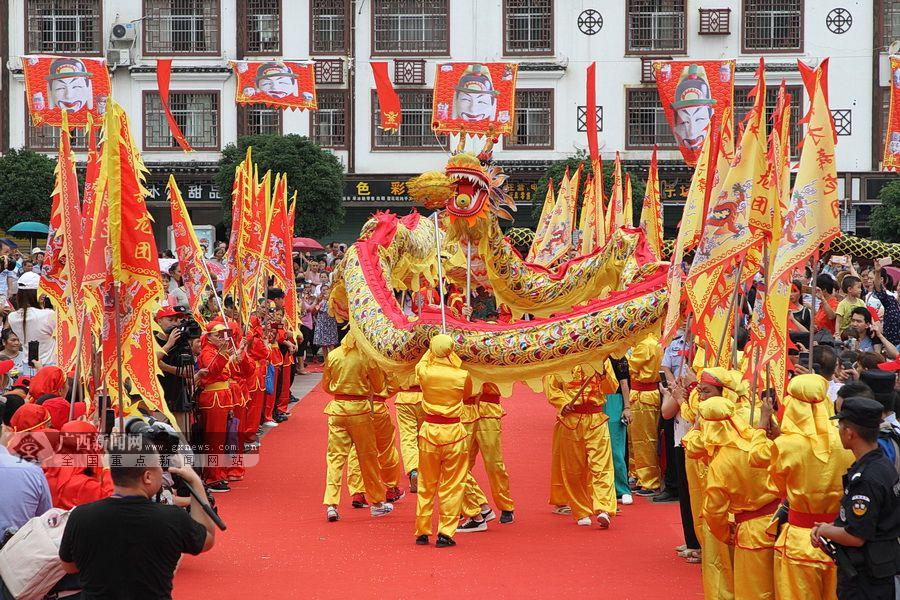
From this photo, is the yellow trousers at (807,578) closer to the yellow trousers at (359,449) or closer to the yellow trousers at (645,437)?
the yellow trousers at (359,449)

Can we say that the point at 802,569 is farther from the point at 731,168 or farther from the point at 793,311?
the point at 793,311

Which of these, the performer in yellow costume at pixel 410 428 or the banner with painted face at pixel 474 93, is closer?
the performer in yellow costume at pixel 410 428

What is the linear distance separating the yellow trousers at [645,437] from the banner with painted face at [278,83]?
13.5 metres

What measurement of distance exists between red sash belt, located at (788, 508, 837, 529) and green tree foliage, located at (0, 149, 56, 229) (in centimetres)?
2312

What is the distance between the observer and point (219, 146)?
3033cm

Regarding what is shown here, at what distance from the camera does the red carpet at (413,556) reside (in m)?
7.25

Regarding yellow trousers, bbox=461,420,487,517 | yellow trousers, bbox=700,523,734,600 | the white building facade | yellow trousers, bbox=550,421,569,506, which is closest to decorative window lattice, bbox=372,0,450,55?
the white building facade

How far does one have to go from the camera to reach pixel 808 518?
5398 mm

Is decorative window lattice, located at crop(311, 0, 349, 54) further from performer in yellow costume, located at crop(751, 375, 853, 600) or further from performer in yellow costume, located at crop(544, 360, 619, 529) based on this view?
performer in yellow costume, located at crop(751, 375, 853, 600)

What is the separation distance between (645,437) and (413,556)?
9.76ft

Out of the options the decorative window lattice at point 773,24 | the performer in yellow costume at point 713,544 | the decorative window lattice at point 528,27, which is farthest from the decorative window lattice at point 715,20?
the performer in yellow costume at point 713,544

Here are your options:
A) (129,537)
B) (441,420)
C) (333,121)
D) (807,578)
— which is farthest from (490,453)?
(333,121)

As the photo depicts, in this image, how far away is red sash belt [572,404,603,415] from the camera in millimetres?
9055

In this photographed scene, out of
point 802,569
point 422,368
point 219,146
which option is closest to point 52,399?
point 422,368
